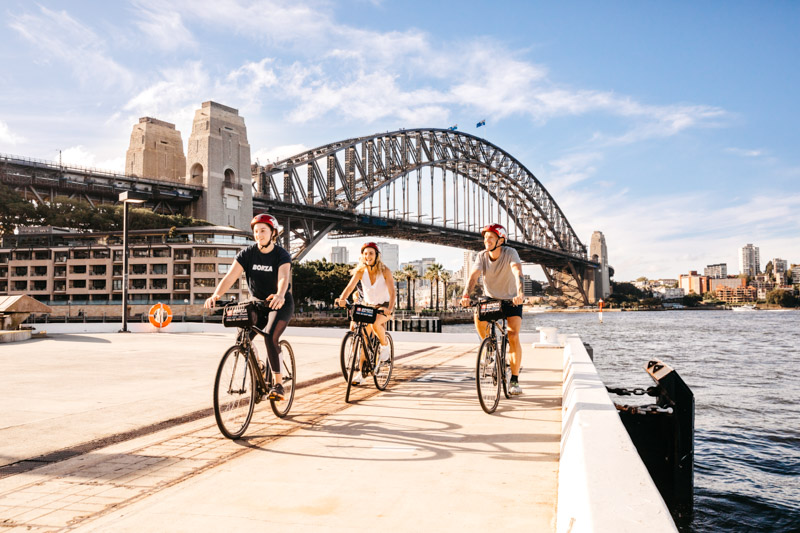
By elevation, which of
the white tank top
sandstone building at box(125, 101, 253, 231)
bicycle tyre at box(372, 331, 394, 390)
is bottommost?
bicycle tyre at box(372, 331, 394, 390)

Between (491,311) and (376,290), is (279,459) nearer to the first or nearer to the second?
(491,311)

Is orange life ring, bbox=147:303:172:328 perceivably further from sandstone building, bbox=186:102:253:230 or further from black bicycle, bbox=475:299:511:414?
sandstone building, bbox=186:102:253:230

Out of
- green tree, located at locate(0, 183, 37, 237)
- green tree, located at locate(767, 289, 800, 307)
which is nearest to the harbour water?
green tree, located at locate(0, 183, 37, 237)

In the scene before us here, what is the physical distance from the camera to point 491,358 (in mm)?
5469

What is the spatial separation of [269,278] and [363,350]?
5.87ft

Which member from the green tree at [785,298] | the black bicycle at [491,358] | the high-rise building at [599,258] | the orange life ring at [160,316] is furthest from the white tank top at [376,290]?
the green tree at [785,298]

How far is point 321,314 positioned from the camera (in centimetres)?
7050

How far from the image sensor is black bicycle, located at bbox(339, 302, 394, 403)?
6.04 meters

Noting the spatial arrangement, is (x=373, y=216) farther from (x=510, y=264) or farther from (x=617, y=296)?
(x=617, y=296)

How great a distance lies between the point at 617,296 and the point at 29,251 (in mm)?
127759

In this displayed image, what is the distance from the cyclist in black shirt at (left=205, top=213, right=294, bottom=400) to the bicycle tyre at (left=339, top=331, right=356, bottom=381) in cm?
115

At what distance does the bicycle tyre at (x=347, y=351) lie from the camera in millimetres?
6051

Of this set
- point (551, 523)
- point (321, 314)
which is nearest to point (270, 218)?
point (551, 523)

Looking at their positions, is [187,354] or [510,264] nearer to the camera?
[510,264]
